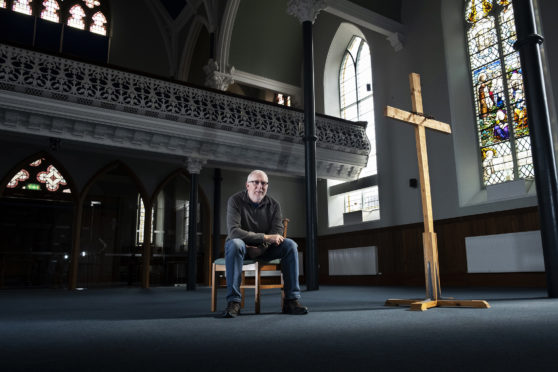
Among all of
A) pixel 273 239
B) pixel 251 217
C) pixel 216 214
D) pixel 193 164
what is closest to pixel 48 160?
pixel 193 164

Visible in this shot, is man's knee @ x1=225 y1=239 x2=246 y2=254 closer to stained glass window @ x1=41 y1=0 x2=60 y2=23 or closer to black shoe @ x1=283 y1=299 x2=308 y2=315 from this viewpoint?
black shoe @ x1=283 y1=299 x2=308 y2=315

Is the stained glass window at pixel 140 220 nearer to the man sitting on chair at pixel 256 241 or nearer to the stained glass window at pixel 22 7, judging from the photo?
the stained glass window at pixel 22 7

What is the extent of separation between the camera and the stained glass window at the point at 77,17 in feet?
40.8

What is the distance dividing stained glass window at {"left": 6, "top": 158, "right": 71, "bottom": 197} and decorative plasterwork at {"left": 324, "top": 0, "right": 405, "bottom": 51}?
7432 millimetres

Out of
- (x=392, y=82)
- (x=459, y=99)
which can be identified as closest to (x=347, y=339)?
(x=459, y=99)

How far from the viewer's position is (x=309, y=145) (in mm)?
7863

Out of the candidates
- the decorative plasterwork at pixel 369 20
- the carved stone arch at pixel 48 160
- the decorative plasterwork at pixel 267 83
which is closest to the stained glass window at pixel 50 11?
the carved stone arch at pixel 48 160

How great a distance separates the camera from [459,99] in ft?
29.9

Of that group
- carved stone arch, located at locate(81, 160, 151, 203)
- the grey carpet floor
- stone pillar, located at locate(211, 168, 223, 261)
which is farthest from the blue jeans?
carved stone arch, located at locate(81, 160, 151, 203)

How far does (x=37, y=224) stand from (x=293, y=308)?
9.19m

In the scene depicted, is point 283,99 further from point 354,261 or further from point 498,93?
point 498,93

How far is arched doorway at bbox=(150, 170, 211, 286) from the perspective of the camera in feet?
38.2

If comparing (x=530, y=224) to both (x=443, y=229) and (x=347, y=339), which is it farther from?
(x=347, y=339)

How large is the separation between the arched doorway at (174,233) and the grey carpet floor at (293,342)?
8.36 meters
